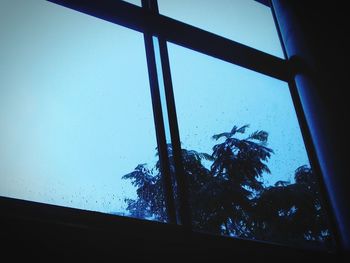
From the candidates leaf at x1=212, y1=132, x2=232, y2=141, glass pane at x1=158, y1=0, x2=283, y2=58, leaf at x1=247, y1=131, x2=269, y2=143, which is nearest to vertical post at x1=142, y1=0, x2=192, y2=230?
leaf at x1=212, y1=132, x2=232, y2=141

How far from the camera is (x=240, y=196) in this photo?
94.1 inches

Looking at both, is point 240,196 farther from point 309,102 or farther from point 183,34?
point 183,34

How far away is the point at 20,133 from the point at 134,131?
0.70m

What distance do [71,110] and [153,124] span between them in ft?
1.74

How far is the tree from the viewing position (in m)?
2.07

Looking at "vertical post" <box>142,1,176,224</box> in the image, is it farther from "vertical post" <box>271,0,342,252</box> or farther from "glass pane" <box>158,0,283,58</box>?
"vertical post" <box>271,0,342,252</box>

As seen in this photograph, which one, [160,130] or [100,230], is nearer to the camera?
[100,230]

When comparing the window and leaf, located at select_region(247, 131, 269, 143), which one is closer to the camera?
the window

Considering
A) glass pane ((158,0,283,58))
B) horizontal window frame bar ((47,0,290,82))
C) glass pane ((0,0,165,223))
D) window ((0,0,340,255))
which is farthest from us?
glass pane ((158,0,283,58))

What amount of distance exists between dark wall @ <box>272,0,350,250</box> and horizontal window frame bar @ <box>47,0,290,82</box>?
0.24 m

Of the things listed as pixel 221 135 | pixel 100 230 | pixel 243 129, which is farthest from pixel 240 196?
pixel 100 230

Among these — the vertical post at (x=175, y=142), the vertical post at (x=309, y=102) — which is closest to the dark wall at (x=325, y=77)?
the vertical post at (x=309, y=102)

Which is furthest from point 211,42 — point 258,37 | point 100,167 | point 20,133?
point 20,133

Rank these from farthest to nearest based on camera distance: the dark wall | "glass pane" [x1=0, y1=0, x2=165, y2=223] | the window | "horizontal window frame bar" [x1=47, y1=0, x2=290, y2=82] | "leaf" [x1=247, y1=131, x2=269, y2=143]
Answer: "leaf" [x1=247, y1=131, x2=269, y2=143] → the dark wall → "horizontal window frame bar" [x1=47, y1=0, x2=290, y2=82] → the window → "glass pane" [x1=0, y1=0, x2=165, y2=223]
